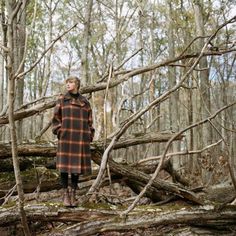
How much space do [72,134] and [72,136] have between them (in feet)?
0.08

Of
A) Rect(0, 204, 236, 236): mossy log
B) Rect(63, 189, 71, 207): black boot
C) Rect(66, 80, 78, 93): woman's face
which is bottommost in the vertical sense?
Rect(0, 204, 236, 236): mossy log

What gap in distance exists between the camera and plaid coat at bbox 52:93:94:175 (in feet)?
15.5

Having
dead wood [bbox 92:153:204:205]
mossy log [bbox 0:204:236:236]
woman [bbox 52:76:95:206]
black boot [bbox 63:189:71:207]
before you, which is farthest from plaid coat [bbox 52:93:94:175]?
dead wood [bbox 92:153:204:205]

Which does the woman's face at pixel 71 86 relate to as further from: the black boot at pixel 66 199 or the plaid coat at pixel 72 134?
the black boot at pixel 66 199

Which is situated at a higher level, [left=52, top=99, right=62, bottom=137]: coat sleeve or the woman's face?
A: the woman's face

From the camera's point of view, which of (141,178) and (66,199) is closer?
(66,199)

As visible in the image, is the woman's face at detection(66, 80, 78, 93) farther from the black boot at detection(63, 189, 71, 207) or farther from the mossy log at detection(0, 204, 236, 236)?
the mossy log at detection(0, 204, 236, 236)

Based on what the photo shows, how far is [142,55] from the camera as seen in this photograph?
28953mm

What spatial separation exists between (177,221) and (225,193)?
145cm

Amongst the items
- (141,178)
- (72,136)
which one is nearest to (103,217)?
(72,136)

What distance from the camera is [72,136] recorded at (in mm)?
4773

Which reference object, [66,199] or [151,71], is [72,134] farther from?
[151,71]

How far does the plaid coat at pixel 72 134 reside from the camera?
471 cm

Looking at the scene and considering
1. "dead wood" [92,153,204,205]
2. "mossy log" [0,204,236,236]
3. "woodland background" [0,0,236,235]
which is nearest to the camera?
"mossy log" [0,204,236,236]
